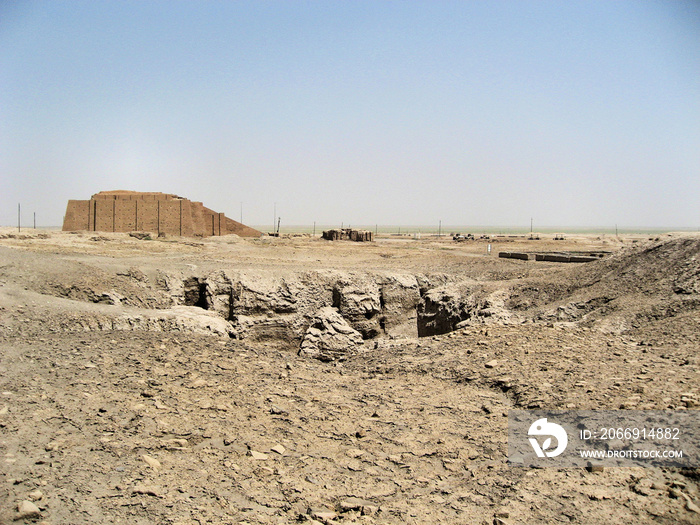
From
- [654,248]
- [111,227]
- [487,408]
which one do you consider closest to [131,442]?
[487,408]

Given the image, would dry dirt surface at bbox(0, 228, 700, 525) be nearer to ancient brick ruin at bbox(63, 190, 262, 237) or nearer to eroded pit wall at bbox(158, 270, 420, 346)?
eroded pit wall at bbox(158, 270, 420, 346)

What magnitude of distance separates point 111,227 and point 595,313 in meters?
23.9

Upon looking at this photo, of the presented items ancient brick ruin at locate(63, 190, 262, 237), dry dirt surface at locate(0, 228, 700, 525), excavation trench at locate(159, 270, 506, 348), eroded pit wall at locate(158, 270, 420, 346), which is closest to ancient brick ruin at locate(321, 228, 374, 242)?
ancient brick ruin at locate(63, 190, 262, 237)

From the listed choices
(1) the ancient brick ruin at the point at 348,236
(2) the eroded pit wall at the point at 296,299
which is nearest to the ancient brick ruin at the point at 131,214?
(1) the ancient brick ruin at the point at 348,236

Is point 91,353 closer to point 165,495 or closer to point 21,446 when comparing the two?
point 21,446

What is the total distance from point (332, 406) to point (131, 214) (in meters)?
23.4

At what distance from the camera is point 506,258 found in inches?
748

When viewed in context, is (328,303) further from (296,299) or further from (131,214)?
(131,214)

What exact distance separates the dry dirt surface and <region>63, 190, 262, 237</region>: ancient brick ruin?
17.0 metres

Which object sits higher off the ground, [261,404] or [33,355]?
[33,355]

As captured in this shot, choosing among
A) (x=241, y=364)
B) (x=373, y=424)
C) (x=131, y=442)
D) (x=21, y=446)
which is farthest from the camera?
(x=241, y=364)

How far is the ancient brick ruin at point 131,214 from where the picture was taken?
81.3 feet

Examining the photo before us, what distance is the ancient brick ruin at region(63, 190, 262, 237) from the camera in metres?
24.8

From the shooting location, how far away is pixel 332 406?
4.70 m
